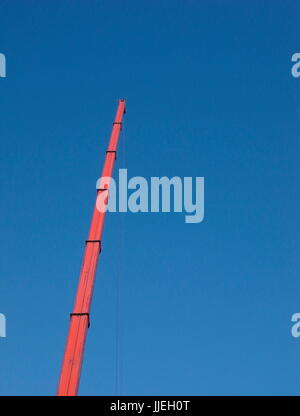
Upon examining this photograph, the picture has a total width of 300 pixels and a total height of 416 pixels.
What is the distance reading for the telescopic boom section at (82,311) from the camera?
14859mm

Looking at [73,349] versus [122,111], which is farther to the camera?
[122,111]

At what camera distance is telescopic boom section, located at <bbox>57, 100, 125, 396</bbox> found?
14859mm

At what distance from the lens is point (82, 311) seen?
17234 millimetres
